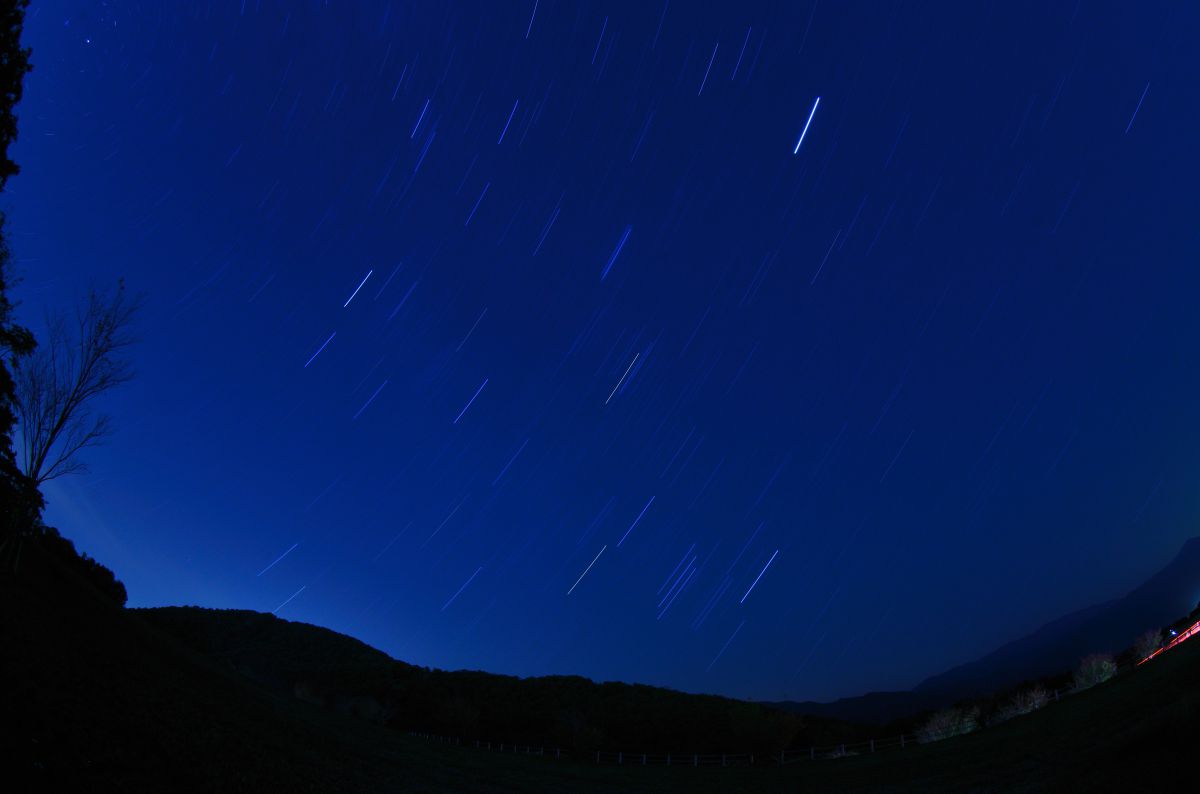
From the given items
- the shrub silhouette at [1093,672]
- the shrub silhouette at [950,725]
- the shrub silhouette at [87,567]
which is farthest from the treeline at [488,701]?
the shrub silhouette at [1093,672]

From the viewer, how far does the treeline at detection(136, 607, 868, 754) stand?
5013 cm

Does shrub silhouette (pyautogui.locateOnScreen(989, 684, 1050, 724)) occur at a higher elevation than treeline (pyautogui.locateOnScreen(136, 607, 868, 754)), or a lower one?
lower

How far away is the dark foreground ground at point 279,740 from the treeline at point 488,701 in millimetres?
16621

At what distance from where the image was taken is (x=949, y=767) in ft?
78.7

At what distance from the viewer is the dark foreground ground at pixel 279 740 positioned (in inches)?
429

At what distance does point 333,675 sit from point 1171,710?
238ft

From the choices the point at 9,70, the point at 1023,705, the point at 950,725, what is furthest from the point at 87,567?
the point at 1023,705

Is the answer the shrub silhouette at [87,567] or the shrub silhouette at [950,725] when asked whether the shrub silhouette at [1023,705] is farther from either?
the shrub silhouette at [87,567]

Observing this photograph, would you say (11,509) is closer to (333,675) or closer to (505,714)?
(505,714)

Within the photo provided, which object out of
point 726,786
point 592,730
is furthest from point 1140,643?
point 592,730

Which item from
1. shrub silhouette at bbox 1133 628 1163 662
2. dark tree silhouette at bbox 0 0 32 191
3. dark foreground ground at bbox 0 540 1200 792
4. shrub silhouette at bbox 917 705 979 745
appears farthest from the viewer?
shrub silhouette at bbox 917 705 979 745

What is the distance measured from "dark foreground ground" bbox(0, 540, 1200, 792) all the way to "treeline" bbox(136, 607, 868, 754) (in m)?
16.6

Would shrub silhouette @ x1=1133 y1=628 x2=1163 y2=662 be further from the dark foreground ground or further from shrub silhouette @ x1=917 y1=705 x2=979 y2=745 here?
shrub silhouette @ x1=917 y1=705 x2=979 y2=745

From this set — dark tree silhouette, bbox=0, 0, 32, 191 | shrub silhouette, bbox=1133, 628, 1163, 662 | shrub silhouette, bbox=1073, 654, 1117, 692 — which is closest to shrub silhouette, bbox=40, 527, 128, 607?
dark tree silhouette, bbox=0, 0, 32, 191
